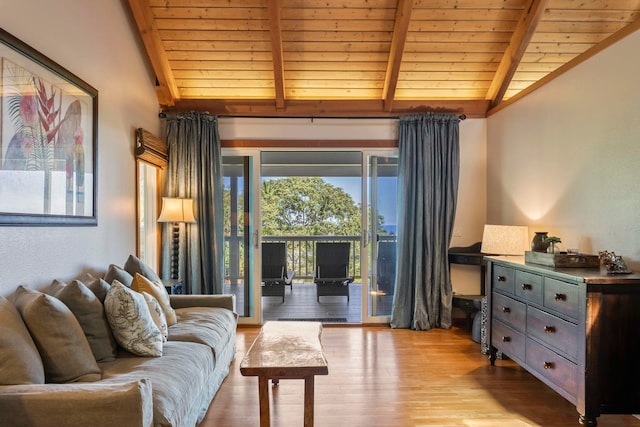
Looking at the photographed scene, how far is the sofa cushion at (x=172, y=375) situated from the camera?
1669mm

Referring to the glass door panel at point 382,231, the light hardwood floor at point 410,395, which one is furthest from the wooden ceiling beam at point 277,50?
the light hardwood floor at point 410,395

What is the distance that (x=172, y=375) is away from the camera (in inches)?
74.7

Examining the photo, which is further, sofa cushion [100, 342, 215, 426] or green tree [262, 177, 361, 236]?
green tree [262, 177, 361, 236]

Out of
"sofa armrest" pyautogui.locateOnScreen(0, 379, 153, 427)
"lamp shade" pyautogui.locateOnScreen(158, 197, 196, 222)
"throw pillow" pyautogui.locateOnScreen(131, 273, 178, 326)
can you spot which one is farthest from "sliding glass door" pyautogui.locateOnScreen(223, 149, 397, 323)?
"sofa armrest" pyautogui.locateOnScreen(0, 379, 153, 427)

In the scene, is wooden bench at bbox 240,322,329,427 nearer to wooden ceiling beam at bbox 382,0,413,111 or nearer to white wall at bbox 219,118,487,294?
white wall at bbox 219,118,487,294

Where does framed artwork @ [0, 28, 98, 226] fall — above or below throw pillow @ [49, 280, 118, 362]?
above

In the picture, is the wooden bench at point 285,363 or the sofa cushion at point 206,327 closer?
the wooden bench at point 285,363

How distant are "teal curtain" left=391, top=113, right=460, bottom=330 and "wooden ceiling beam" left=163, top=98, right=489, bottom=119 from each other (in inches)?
5.7

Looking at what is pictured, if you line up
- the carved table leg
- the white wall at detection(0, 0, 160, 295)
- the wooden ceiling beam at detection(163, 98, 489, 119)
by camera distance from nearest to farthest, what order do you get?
the white wall at detection(0, 0, 160, 295), the carved table leg, the wooden ceiling beam at detection(163, 98, 489, 119)

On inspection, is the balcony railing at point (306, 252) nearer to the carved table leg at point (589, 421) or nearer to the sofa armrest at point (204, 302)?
the sofa armrest at point (204, 302)

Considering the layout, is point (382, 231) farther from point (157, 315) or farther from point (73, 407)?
point (73, 407)

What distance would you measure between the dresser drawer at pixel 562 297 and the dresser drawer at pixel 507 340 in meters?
0.49

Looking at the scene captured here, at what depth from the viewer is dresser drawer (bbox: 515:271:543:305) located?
2609mm

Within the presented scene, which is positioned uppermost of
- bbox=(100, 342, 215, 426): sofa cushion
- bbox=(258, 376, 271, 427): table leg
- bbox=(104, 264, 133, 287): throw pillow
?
bbox=(104, 264, 133, 287): throw pillow
